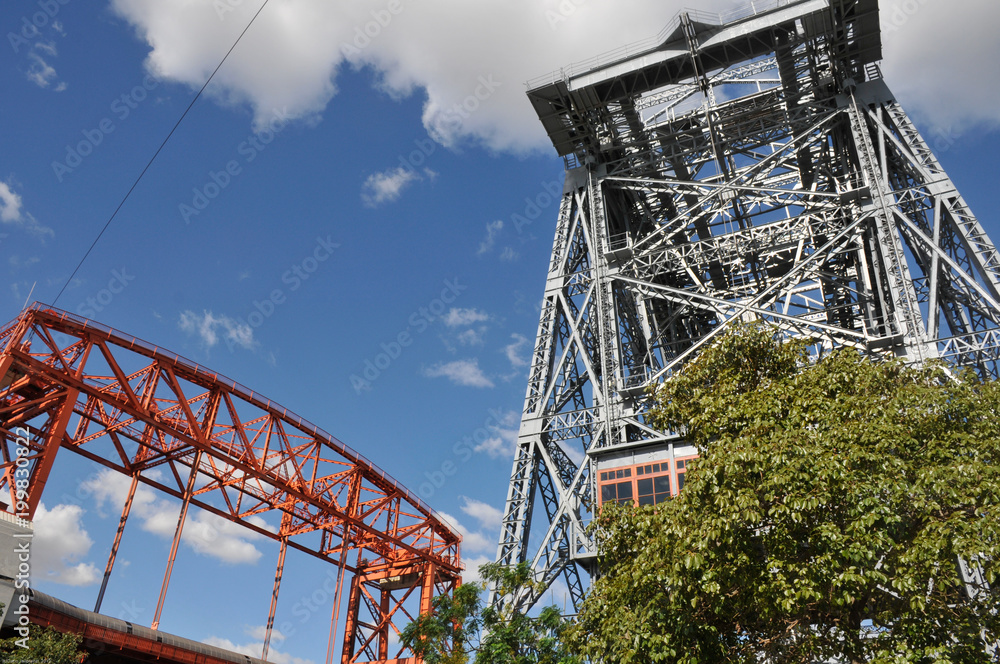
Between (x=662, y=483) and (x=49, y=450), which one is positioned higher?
(x=49, y=450)

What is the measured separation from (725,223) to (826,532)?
28042 millimetres

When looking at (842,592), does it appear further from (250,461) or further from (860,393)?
(250,461)

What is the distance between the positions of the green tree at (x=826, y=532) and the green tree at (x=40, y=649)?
49.9 feet

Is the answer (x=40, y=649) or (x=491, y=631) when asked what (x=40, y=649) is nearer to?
(x=40, y=649)

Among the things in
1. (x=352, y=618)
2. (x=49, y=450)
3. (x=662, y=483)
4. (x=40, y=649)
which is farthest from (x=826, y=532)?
(x=352, y=618)

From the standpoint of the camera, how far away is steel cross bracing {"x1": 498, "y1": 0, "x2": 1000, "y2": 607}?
2700 cm

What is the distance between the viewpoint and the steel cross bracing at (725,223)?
27.0 m

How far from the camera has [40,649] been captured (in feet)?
67.2

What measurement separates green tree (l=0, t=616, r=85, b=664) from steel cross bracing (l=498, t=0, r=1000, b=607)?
13.5 m

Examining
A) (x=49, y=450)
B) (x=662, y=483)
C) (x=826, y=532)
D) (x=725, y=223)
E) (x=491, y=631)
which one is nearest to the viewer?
(x=826, y=532)

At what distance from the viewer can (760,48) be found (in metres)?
30.8

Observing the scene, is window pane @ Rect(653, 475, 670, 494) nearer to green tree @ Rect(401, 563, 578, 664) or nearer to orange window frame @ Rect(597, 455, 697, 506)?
orange window frame @ Rect(597, 455, 697, 506)

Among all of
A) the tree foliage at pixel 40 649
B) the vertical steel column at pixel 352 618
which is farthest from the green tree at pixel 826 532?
the vertical steel column at pixel 352 618

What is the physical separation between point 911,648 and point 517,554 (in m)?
17.3
